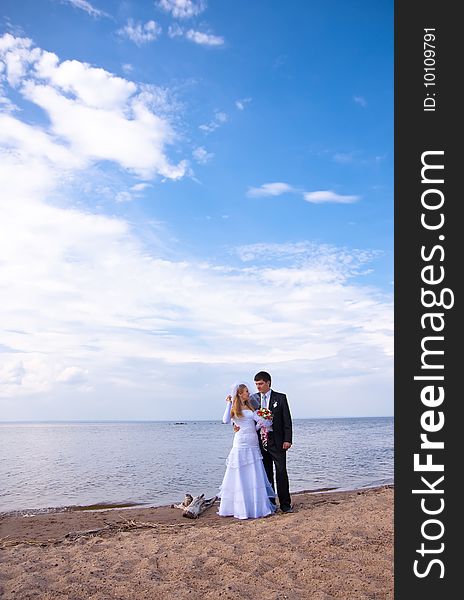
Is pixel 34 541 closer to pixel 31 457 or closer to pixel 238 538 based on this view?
pixel 238 538

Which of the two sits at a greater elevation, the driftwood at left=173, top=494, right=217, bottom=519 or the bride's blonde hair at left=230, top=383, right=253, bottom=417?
the bride's blonde hair at left=230, top=383, right=253, bottom=417

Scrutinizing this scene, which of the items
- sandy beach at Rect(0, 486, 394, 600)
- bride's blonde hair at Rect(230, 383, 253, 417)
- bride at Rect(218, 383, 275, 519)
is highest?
bride's blonde hair at Rect(230, 383, 253, 417)

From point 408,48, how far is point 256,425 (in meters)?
6.70

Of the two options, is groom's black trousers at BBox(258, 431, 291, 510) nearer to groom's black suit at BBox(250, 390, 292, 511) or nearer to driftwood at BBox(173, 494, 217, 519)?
groom's black suit at BBox(250, 390, 292, 511)

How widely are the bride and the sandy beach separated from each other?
69 cm

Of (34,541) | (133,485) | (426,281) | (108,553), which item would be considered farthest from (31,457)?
(426,281)

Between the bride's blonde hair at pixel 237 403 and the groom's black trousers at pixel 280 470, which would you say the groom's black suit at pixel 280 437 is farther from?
the bride's blonde hair at pixel 237 403

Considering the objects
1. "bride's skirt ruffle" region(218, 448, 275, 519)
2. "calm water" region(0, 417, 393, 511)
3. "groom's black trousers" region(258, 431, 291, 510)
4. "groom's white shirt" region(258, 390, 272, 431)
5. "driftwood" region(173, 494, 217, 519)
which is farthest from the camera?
"calm water" region(0, 417, 393, 511)

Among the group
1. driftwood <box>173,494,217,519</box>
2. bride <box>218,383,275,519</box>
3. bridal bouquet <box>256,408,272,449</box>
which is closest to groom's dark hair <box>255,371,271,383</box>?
bride <box>218,383,275,519</box>

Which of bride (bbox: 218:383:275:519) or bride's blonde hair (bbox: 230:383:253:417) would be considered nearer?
bride (bbox: 218:383:275:519)

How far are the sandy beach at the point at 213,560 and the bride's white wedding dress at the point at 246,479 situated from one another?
671mm

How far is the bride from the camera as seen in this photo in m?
7.92

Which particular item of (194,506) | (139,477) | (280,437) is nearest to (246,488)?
(280,437)

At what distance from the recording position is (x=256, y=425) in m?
8.27
